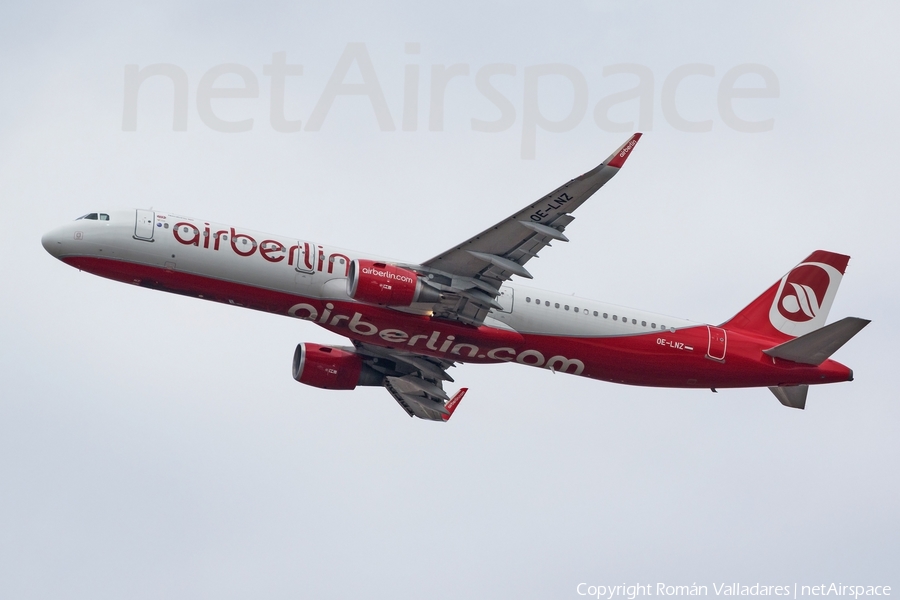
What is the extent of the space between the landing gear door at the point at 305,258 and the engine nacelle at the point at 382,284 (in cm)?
198

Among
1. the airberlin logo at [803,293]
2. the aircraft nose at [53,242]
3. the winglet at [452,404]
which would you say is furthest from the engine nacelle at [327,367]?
the airberlin logo at [803,293]

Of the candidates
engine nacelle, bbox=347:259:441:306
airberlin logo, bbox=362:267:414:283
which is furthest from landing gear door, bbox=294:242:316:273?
airberlin logo, bbox=362:267:414:283

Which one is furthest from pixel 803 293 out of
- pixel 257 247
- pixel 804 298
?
pixel 257 247

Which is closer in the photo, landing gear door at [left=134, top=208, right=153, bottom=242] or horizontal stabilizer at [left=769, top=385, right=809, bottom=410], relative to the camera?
landing gear door at [left=134, top=208, right=153, bottom=242]

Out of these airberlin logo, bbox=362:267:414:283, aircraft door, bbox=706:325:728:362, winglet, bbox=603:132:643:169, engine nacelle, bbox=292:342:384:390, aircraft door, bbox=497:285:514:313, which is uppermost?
winglet, bbox=603:132:643:169

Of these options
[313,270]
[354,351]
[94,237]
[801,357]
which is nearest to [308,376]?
[354,351]

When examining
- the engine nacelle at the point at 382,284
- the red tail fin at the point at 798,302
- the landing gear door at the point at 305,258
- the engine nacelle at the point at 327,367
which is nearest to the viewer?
the engine nacelle at the point at 382,284

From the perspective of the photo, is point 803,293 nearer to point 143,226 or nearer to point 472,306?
point 472,306

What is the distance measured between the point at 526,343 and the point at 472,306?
11.1ft

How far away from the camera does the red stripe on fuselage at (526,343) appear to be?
4678 cm

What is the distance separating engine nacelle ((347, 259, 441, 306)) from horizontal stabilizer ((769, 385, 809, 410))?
19209mm

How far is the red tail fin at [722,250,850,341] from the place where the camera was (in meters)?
54.8

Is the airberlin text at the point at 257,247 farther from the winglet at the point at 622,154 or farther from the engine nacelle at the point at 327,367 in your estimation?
the winglet at the point at 622,154

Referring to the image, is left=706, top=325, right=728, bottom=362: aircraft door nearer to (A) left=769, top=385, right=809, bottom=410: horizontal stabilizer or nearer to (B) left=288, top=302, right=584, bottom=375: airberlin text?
(A) left=769, top=385, right=809, bottom=410: horizontal stabilizer
